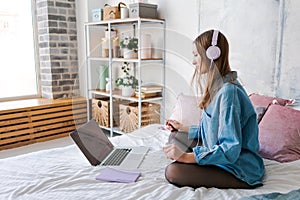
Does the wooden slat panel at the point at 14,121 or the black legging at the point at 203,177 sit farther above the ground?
the black legging at the point at 203,177

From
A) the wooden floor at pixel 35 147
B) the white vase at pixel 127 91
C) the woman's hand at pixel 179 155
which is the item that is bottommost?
the wooden floor at pixel 35 147

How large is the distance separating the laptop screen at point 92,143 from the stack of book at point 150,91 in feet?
3.56

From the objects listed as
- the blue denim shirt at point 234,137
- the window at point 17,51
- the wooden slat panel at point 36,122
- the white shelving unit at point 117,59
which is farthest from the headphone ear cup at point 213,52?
the window at point 17,51

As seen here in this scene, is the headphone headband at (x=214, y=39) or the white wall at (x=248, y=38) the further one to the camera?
the white wall at (x=248, y=38)

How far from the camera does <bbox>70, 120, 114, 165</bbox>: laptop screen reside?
1.68m

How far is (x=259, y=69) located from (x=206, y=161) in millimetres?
1221

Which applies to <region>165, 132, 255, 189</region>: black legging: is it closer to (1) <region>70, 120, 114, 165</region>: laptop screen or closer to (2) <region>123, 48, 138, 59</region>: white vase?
(1) <region>70, 120, 114, 165</region>: laptop screen

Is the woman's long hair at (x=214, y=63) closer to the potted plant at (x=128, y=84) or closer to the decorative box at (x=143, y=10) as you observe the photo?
the decorative box at (x=143, y=10)

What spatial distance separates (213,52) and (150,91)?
158cm

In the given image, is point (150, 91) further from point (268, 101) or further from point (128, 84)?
point (268, 101)

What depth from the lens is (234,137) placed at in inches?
52.5

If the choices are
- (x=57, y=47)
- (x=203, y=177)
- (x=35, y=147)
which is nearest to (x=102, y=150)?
(x=203, y=177)

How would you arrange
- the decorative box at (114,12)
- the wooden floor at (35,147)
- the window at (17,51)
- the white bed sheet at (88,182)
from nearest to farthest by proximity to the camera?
the white bed sheet at (88,182), the wooden floor at (35,147), the decorative box at (114,12), the window at (17,51)

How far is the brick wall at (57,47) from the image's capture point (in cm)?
371
